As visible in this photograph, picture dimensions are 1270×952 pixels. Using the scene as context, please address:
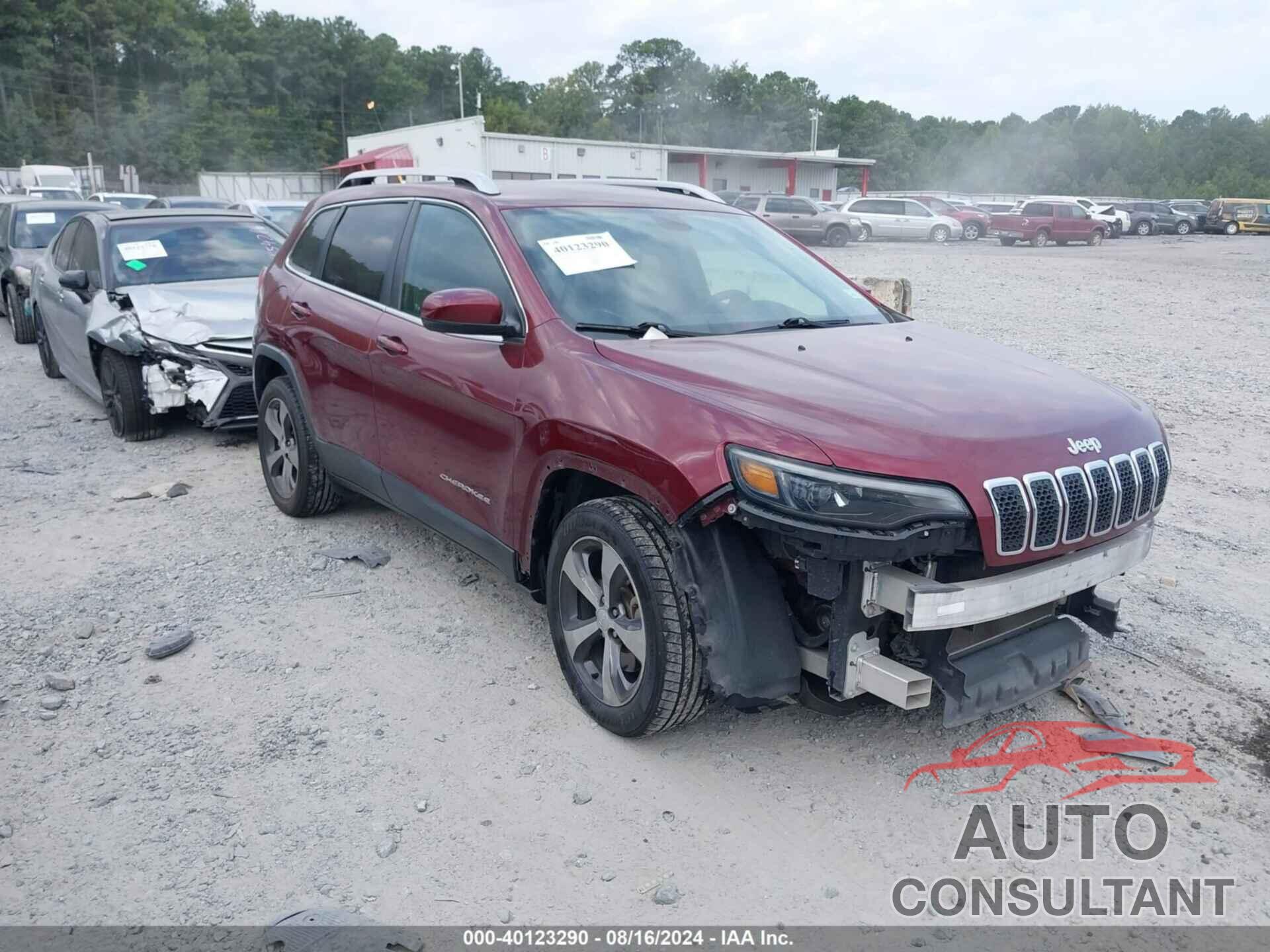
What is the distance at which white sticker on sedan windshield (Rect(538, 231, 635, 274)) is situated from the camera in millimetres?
3934

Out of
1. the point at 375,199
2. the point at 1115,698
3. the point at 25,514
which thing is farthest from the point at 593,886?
the point at 25,514

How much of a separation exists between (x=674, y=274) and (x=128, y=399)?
5.15 m

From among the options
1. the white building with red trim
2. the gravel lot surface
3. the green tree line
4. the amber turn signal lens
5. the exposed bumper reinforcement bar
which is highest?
the green tree line

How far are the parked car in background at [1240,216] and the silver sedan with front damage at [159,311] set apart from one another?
47930 millimetres

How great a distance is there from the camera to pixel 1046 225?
118 feet

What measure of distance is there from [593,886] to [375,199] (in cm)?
360

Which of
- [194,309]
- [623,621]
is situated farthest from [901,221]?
[623,621]

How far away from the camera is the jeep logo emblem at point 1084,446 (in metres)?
3.10

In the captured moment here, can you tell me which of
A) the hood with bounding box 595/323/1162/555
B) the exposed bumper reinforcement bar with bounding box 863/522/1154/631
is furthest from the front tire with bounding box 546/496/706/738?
the exposed bumper reinforcement bar with bounding box 863/522/1154/631

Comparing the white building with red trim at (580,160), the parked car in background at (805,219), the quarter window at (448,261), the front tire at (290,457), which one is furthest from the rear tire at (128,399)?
the white building with red trim at (580,160)

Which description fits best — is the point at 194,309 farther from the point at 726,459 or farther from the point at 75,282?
the point at 726,459

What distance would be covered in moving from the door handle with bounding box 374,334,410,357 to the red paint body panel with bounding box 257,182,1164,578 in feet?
0.08

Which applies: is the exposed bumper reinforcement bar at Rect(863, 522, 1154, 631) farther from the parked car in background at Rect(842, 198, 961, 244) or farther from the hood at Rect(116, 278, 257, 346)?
the parked car in background at Rect(842, 198, 961, 244)

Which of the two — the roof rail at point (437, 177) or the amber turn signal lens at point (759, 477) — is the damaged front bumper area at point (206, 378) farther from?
the amber turn signal lens at point (759, 477)
